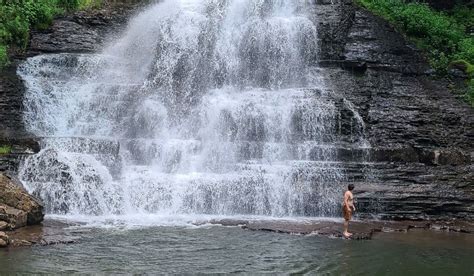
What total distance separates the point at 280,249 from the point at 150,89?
42.8 ft

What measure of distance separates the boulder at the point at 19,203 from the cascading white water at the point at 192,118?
1833 mm

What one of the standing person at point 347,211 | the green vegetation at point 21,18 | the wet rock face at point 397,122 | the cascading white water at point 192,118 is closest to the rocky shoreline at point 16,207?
the cascading white water at point 192,118

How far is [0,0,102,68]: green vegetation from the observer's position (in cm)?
2397

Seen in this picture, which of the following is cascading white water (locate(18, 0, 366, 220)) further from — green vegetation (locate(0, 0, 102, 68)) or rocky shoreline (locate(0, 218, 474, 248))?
rocky shoreline (locate(0, 218, 474, 248))

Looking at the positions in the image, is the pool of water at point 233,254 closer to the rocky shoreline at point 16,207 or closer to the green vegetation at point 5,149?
the rocky shoreline at point 16,207

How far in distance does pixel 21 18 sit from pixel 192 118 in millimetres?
10138

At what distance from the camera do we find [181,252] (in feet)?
37.4

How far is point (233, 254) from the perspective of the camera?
11391 mm

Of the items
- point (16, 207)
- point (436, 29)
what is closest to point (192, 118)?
point (16, 207)

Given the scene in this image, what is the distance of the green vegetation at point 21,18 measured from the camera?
78.6 feet

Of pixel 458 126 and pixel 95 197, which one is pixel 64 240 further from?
pixel 458 126

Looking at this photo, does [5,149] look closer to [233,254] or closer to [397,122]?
[233,254]

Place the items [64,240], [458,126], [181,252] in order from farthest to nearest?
[458,126]
[64,240]
[181,252]

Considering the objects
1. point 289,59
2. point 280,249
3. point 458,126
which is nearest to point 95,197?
point 280,249
